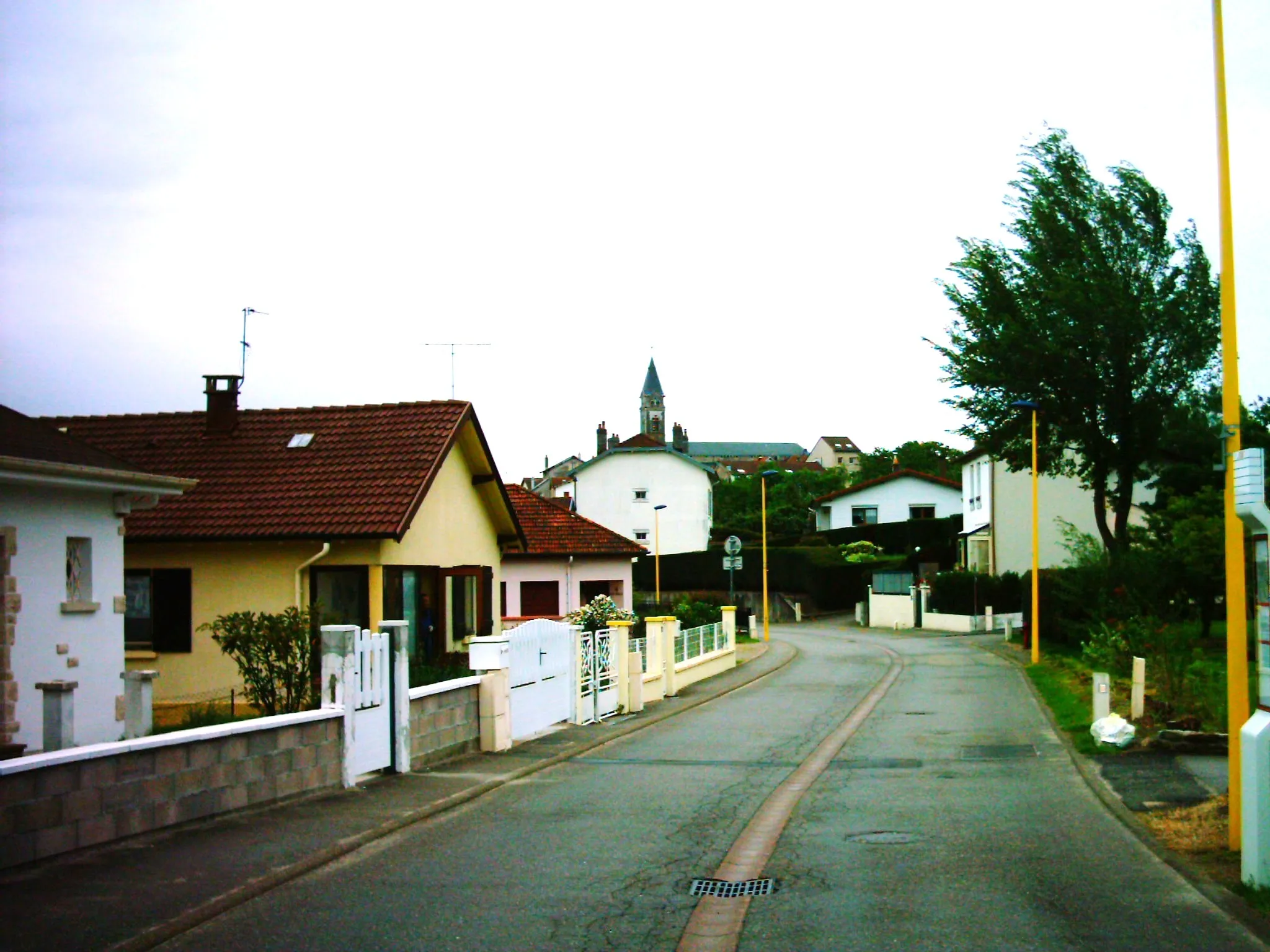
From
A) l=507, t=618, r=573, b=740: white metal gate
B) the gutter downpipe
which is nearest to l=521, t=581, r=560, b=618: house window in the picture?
the gutter downpipe

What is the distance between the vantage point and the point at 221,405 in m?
23.8

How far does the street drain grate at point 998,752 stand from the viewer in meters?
16.1

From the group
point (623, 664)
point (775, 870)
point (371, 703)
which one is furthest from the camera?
point (623, 664)

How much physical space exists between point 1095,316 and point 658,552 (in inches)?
1174

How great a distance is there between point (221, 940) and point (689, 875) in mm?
3158

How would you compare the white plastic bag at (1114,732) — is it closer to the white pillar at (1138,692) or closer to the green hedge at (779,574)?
the white pillar at (1138,692)

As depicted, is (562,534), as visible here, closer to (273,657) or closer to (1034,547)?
(1034,547)

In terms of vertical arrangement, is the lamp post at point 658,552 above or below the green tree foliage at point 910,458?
below

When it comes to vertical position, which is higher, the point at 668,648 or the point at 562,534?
the point at 562,534

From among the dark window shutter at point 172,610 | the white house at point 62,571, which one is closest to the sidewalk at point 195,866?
the white house at point 62,571

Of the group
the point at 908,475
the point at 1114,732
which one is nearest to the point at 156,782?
the point at 1114,732

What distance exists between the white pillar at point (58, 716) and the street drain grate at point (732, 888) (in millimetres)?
4382

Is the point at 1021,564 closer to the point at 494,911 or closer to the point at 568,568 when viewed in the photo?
the point at 568,568

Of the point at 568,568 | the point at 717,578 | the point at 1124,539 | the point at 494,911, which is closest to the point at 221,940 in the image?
the point at 494,911
